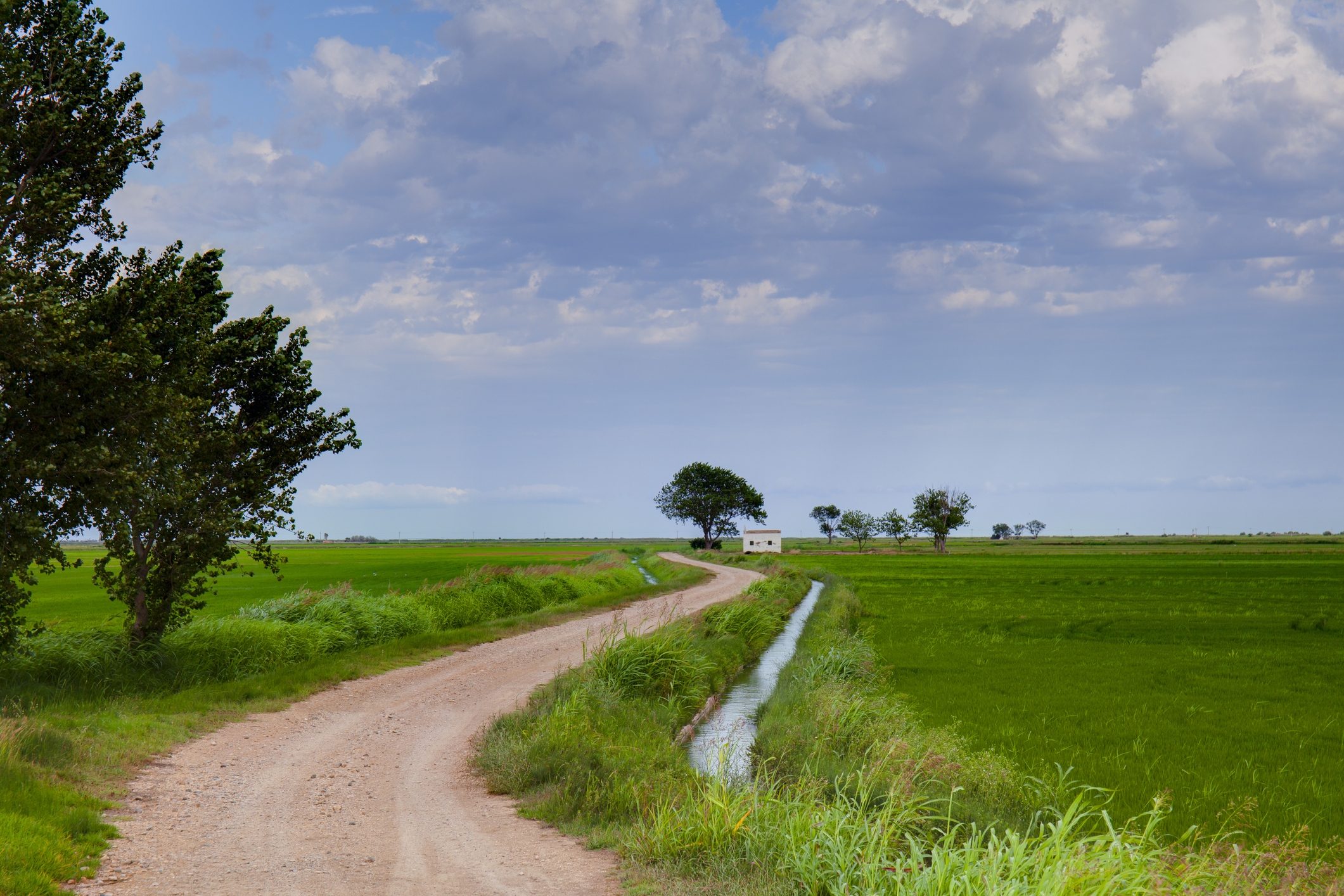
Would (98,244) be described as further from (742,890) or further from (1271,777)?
(1271,777)

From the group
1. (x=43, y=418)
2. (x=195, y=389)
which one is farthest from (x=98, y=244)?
(x=43, y=418)

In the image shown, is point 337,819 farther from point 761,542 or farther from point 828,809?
point 761,542

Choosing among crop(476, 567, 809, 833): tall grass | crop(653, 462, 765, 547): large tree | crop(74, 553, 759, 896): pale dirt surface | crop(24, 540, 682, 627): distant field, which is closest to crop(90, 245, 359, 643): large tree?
crop(24, 540, 682, 627): distant field

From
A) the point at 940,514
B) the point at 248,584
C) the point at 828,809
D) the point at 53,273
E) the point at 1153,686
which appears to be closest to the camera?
the point at 828,809

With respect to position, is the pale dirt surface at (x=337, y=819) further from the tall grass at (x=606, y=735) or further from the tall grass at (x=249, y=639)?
the tall grass at (x=249, y=639)

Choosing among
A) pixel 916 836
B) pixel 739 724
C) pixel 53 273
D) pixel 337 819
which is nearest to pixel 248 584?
pixel 53 273

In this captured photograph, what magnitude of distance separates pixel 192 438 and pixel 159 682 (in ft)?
16.0

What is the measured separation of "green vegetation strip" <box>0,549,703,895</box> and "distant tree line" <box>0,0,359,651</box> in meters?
1.18

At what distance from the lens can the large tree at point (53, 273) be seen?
40.2ft

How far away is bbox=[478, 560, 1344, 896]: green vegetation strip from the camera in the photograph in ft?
21.6

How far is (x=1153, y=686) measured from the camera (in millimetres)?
19516

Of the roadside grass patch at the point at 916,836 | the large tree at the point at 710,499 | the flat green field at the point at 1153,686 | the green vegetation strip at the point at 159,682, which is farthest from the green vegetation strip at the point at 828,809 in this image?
the large tree at the point at 710,499

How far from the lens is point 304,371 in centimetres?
2039

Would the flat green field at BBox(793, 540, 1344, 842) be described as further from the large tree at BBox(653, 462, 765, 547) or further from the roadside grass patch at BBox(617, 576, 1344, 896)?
the large tree at BBox(653, 462, 765, 547)
